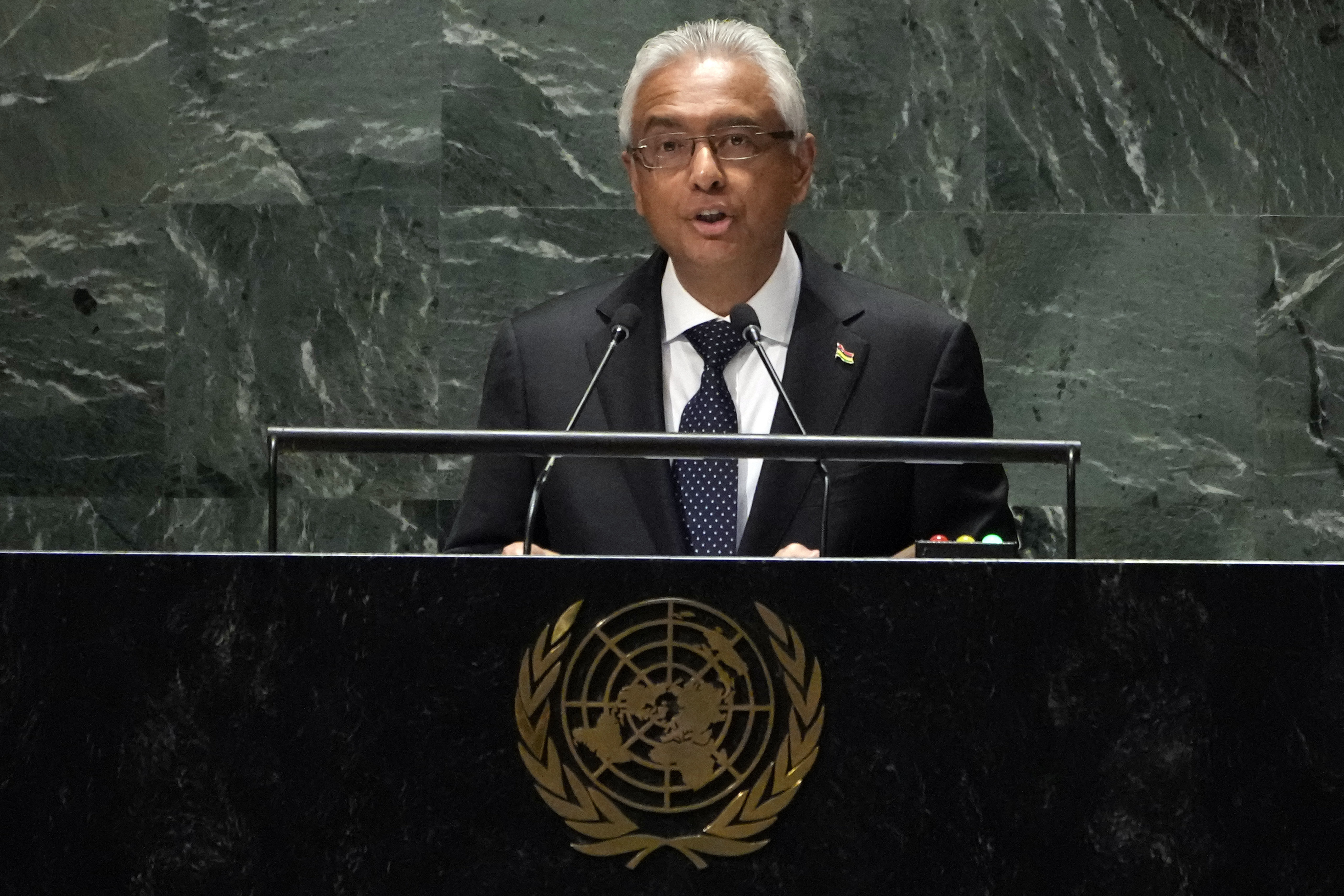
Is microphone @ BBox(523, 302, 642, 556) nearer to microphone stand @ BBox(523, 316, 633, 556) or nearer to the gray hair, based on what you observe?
microphone stand @ BBox(523, 316, 633, 556)

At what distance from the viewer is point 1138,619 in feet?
5.71

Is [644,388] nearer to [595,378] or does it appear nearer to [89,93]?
[595,378]

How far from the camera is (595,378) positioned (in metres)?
2.19

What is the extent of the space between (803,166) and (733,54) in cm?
24

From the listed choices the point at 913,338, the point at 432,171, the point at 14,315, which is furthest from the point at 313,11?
the point at 913,338

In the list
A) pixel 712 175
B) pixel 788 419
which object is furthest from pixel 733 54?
pixel 788 419

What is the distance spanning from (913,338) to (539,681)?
53.3 inches

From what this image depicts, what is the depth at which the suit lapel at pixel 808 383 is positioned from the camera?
99.4 inches

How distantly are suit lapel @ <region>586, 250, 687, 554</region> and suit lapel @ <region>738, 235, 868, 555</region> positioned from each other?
0.40ft

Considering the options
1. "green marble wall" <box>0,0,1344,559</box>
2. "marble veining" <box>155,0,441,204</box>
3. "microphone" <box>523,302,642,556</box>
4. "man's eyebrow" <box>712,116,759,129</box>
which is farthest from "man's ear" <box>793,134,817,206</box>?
"marble veining" <box>155,0,441,204</box>

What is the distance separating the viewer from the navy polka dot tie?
256cm

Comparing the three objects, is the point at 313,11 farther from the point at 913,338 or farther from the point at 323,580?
the point at 323,580

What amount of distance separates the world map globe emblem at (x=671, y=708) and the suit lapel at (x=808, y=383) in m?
0.75

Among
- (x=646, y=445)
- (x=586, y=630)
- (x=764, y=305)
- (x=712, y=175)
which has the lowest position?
(x=586, y=630)
